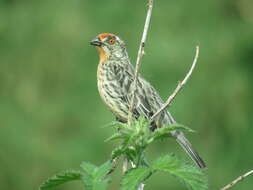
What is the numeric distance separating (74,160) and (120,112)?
5086 millimetres

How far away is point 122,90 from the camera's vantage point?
7.01m

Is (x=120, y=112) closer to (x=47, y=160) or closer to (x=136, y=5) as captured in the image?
(x=47, y=160)

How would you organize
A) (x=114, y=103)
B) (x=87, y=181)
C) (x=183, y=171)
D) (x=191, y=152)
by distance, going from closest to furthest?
(x=87, y=181)
(x=183, y=171)
(x=191, y=152)
(x=114, y=103)

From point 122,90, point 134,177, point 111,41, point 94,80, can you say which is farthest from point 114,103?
point 94,80

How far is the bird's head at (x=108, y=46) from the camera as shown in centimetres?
743

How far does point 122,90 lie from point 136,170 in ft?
13.1

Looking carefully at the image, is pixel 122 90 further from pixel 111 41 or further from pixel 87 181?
pixel 87 181

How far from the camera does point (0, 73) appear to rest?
538 inches

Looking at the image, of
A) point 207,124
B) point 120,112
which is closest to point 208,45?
point 207,124

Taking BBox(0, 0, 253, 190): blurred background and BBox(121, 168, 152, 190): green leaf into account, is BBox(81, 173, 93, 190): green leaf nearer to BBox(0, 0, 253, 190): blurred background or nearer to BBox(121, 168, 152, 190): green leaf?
BBox(121, 168, 152, 190): green leaf

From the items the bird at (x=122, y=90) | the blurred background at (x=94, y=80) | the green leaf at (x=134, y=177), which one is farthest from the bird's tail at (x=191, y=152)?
the blurred background at (x=94, y=80)

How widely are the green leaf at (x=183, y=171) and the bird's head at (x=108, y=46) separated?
4.39 metres

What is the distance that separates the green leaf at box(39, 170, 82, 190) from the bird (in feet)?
10.9

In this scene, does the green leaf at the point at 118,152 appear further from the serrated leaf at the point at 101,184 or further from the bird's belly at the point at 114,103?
the bird's belly at the point at 114,103
